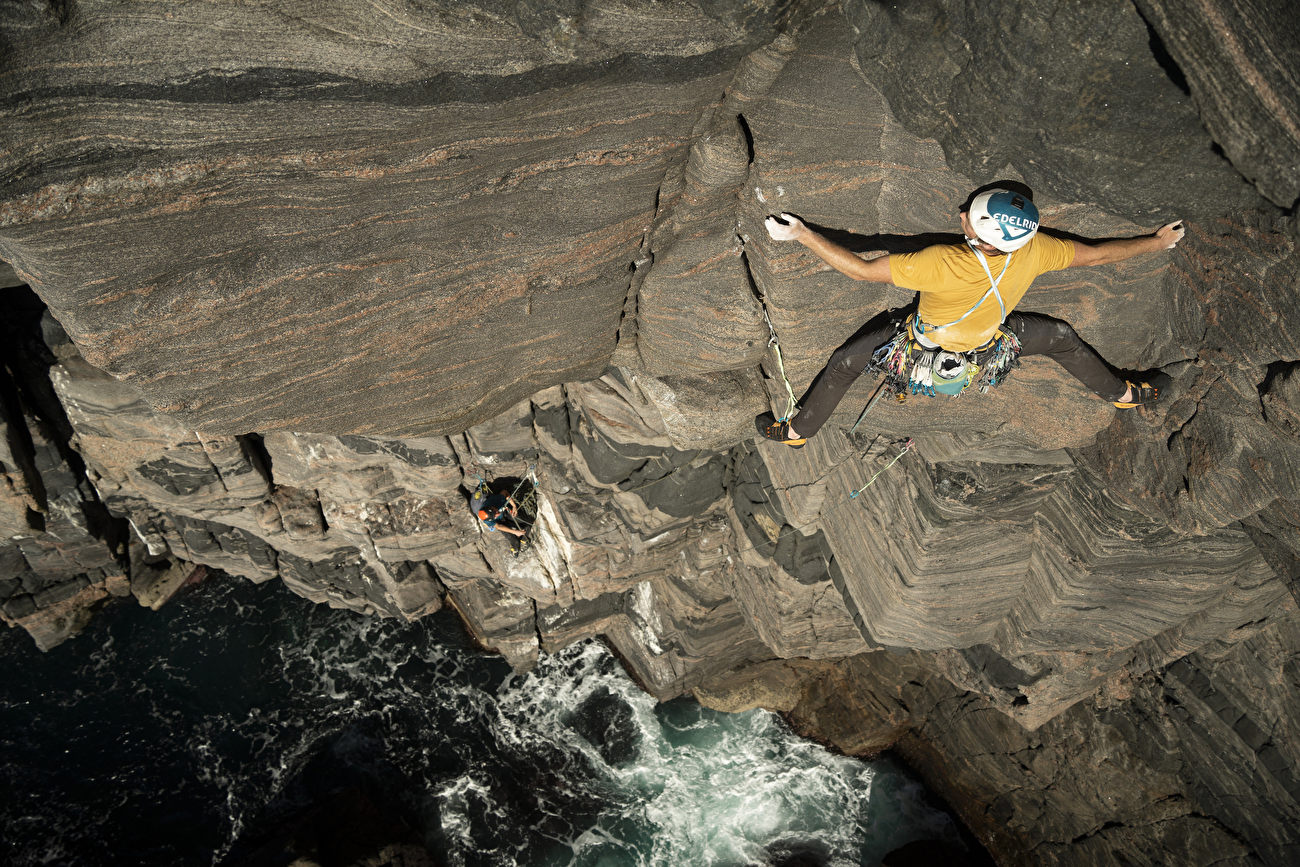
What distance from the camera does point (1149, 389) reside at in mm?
5457

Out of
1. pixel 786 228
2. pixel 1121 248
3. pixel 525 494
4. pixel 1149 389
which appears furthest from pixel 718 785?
pixel 1121 248

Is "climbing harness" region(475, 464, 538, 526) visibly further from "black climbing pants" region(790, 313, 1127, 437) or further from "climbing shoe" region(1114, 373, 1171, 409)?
"climbing shoe" region(1114, 373, 1171, 409)

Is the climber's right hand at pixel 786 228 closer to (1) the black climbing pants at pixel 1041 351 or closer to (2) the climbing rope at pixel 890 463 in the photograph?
(1) the black climbing pants at pixel 1041 351

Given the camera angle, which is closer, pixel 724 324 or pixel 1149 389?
pixel 1149 389

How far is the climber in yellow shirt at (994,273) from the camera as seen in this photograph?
434 centimetres

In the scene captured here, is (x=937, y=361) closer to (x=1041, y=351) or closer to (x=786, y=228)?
(x=1041, y=351)

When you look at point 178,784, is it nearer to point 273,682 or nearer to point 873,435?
point 273,682

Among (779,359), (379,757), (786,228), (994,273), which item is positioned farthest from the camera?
(379,757)

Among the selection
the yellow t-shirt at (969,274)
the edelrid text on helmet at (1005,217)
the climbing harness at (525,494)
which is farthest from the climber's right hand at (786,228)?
the climbing harness at (525,494)

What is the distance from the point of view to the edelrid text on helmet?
4.25 metres

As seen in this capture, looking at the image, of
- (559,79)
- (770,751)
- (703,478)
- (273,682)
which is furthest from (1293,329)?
(273,682)

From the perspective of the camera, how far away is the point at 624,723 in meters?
14.3

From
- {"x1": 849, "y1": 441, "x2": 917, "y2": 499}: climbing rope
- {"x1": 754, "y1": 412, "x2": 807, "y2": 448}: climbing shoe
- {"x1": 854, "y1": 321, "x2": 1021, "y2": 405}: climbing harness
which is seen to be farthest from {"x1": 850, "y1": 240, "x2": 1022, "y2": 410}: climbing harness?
{"x1": 754, "y1": 412, "x2": 807, "y2": 448}: climbing shoe

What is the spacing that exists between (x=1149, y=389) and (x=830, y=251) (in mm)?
2830
